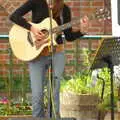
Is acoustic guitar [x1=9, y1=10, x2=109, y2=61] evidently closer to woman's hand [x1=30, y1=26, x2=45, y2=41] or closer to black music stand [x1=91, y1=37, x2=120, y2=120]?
woman's hand [x1=30, y1=26, x2=45, y2=41]

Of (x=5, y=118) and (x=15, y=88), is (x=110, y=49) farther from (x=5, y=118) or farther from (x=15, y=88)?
(x=15, y=88)

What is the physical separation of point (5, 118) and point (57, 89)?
1.20 metres

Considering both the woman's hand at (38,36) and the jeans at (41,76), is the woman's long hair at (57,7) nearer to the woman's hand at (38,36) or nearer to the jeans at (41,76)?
the woman's hand at (38,36)

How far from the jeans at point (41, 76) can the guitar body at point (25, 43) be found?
0.09 meters

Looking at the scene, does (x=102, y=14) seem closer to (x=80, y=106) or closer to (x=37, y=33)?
(x=37, y=33)

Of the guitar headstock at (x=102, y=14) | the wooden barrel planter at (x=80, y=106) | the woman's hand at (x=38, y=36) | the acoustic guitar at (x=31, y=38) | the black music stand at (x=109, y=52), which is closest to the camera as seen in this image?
the black music stand at (x=109, y=52)

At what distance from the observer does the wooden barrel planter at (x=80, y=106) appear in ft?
21.6

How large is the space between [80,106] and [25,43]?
3.06 ft

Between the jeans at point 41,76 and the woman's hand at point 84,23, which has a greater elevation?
the woman's hand at point 84,23

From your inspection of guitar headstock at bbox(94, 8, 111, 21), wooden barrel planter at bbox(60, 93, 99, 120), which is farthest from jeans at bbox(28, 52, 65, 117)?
guitar headstock at bbox(94, 8, 111, 21)

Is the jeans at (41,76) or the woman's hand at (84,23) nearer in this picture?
the woman's hand at (84,23)

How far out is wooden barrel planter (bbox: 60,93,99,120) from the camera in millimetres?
6570

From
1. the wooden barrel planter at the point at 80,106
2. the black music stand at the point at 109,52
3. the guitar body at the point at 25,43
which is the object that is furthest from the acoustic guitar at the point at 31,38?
the wooden barrel planter at the point at 80,106

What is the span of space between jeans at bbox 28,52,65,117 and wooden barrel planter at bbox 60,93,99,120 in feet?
1.11
